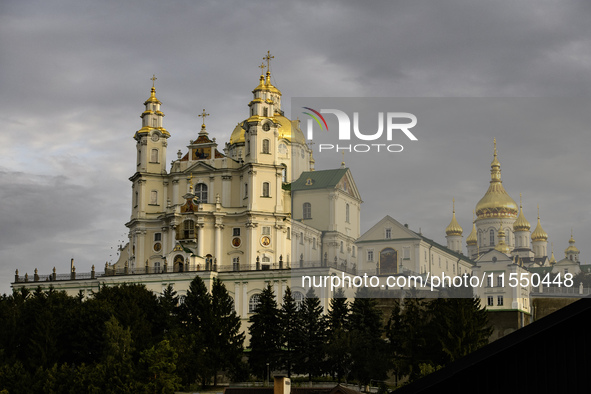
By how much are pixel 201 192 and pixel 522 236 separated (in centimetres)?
5186

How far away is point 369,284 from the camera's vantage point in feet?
250

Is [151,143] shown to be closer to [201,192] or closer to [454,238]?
[201,192]

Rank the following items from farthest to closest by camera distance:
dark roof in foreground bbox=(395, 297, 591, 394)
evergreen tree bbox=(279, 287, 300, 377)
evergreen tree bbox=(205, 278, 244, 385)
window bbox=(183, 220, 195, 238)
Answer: window bbox=(183, 220, 195, 238) < evergreen tree bbox=(205, 278, 244, 385) < evergreen tree bbox=(279, 287, 300, 377) < dark roof in foreground bbox=(395, 297, 591, 394)

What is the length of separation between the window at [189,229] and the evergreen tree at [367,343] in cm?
2516

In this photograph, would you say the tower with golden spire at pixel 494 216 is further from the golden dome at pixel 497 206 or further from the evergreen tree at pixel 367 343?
the evergreen tree at pixel 367 343

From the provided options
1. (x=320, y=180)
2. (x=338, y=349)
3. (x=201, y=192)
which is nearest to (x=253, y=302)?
(x=201, y=192)

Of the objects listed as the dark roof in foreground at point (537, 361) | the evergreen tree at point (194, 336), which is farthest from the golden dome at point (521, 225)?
the dark roof in foreground at point (537, 361)

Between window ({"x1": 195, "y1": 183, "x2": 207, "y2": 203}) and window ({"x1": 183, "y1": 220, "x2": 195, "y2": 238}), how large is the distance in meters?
2.91

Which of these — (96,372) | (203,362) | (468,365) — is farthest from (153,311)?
(468,365)

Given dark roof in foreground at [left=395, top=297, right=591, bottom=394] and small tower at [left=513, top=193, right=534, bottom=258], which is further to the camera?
small tower at [left=513, top=193, right=534, bottom=258]

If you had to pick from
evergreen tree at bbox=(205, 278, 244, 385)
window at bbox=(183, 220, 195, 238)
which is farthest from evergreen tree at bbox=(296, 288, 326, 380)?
window at bbox=(183, 220, 195, 238)

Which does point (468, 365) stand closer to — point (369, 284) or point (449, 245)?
point (369, 284)

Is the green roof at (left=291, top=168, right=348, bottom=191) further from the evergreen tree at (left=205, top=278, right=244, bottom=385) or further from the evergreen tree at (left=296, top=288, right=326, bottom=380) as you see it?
the evergreen tree at (left=296, top=288, right=326, bottom=380)

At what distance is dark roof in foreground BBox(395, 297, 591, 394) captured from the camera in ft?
51.3
